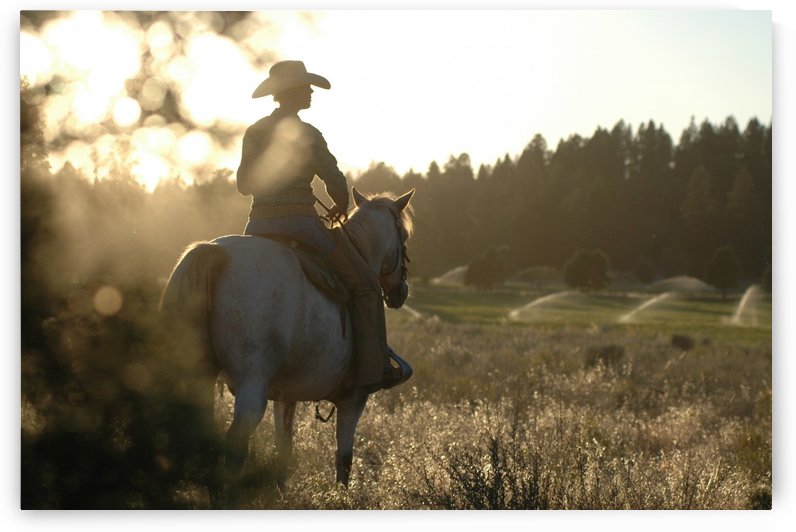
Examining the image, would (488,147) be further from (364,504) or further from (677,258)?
(677,258)

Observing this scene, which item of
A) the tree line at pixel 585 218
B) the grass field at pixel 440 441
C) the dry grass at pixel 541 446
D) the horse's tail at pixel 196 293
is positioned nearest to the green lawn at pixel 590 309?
the tree line at pixel 585 218

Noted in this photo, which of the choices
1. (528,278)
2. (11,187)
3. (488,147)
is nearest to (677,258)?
(528,278)

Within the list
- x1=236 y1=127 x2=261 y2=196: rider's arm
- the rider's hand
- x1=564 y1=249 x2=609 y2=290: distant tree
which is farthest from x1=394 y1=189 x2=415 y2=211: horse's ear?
x1=564 y1=249 x2=609 y2=290: distant tree

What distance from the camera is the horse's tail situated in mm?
5973

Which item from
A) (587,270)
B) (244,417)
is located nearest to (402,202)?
(244,417)

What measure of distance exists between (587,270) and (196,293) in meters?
66.0

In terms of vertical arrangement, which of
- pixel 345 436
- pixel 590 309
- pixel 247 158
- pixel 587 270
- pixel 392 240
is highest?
pixel 247 158

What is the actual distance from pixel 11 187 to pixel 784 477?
6.16 metres

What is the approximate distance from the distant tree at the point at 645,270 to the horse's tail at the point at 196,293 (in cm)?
6551

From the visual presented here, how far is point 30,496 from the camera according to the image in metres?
6.57

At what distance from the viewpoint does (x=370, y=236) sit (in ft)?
25.4

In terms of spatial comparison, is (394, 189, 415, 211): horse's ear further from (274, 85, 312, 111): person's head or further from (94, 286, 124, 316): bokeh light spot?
(94, 286, 124, 316): bokeh light spot

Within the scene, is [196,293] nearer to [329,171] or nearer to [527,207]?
[329,171]

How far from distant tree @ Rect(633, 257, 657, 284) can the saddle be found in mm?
64514
